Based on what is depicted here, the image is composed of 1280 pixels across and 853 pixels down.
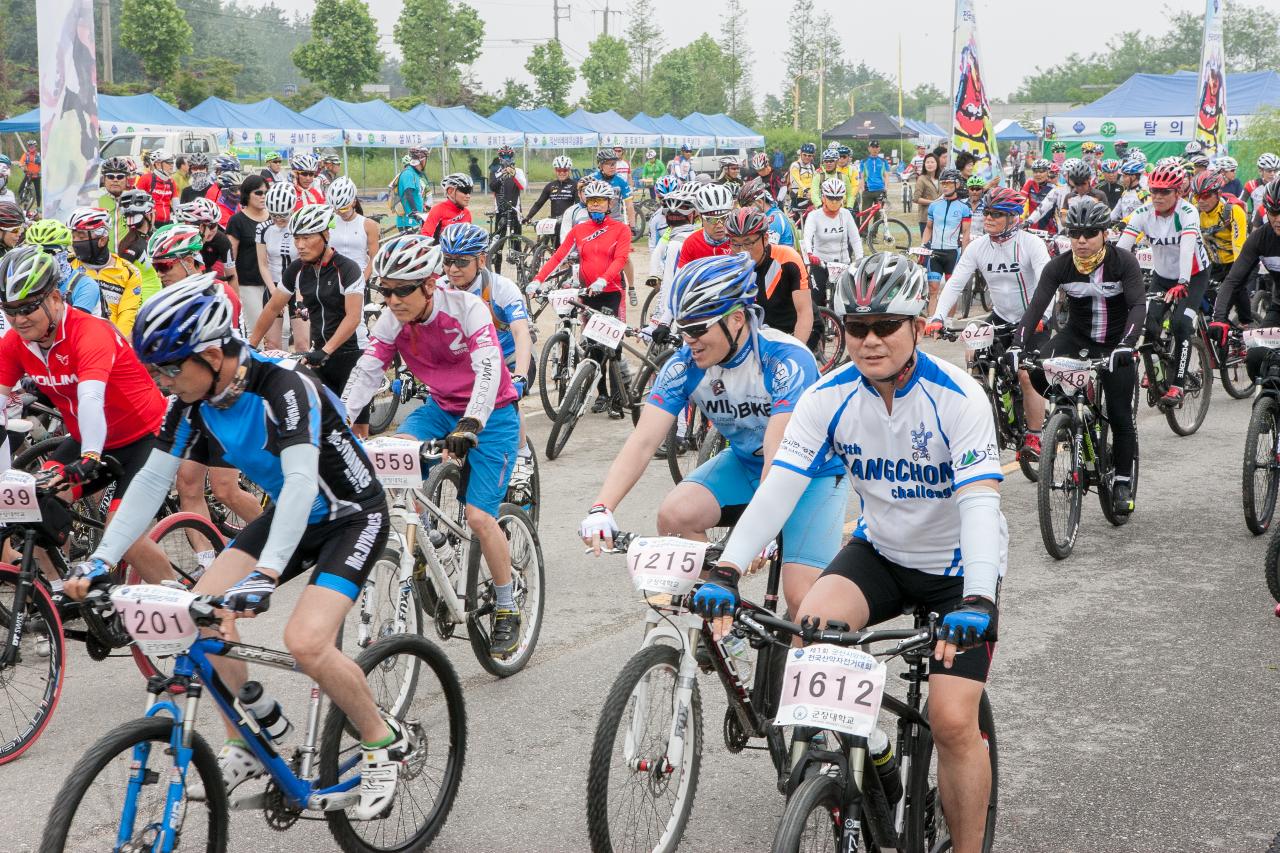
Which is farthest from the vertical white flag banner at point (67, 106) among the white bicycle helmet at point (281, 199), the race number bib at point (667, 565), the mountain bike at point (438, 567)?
the race number bib at point (667, 565)

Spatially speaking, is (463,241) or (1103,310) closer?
(463,241)

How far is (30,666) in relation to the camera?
5668 mm

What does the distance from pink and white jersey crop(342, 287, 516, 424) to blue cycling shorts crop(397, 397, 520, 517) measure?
79 millimetres

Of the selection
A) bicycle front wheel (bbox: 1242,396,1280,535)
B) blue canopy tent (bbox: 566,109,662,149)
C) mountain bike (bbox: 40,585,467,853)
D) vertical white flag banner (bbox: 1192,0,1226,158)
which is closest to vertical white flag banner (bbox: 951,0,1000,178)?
vertical white flag banner (bbox: 1192,0,1226,158)

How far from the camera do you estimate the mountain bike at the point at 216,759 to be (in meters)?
3.56

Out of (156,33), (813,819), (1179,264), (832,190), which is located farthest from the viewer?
(156,33)

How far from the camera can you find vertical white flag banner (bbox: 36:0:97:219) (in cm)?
1037

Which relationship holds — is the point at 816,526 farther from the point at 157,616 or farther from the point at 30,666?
the point at 30,666

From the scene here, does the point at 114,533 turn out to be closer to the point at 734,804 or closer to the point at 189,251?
the point at 734,804

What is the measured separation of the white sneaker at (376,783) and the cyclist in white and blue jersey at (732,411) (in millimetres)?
1197

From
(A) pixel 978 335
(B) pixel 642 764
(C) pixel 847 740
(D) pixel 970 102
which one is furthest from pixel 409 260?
(D) pixel 970 102

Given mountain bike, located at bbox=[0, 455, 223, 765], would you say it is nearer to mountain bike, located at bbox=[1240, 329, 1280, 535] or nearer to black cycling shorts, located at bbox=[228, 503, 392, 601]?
black cycling shorts, located at bbox=[228, 503, 392, 601]

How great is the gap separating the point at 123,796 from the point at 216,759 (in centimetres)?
37

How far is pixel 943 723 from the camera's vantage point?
12.1ft
